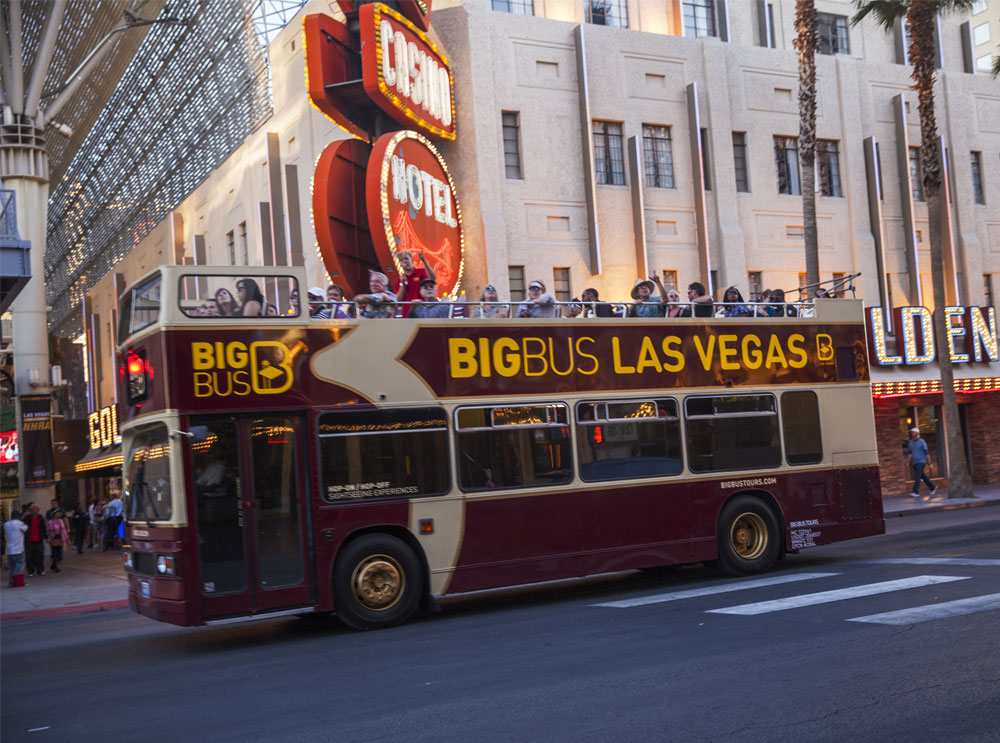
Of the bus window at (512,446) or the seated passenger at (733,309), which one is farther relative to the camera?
the seated passenger at (733,309)

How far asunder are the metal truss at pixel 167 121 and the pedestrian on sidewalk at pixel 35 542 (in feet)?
48.6

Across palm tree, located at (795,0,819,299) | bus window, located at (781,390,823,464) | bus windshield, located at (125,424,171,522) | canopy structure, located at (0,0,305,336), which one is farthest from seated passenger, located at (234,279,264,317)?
canopy structure, located at (0,0,305,336)

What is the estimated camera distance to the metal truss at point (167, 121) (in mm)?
35594

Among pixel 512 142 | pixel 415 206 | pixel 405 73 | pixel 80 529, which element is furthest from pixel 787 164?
pixel 80 529

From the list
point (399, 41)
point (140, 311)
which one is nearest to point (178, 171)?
point (399, 41)

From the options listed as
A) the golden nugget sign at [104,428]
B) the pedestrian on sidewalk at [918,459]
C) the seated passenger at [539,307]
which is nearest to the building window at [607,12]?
the pedestrian on sidewalk at [918,459]

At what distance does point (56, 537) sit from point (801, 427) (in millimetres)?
20765

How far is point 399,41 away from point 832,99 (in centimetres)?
1477

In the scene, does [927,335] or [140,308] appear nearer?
[140,308]

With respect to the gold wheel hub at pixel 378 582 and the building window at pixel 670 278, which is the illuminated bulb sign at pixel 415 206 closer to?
Answer: the building window at pixel 670 278

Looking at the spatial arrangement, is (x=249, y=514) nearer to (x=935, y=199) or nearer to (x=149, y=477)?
(x=149, y=477)

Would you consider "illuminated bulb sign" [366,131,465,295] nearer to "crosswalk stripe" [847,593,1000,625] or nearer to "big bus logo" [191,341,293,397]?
"big bus logo" [191,341,293,397]

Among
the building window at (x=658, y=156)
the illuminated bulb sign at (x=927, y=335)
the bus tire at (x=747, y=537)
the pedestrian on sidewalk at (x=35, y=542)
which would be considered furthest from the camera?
the illuminated bulb sign at (x=927, y=335)

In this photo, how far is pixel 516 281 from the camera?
83.9 feet
